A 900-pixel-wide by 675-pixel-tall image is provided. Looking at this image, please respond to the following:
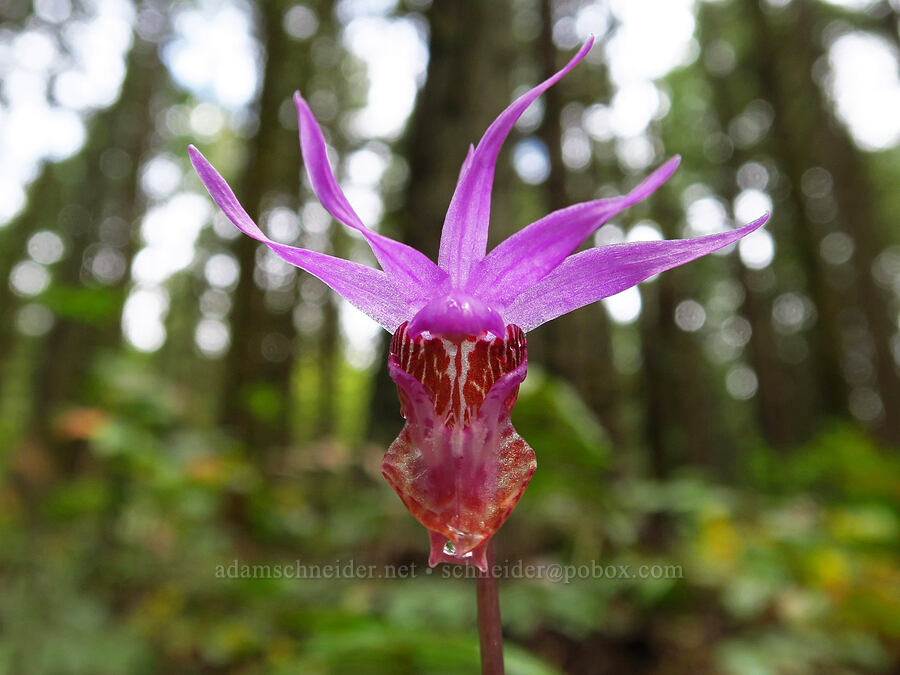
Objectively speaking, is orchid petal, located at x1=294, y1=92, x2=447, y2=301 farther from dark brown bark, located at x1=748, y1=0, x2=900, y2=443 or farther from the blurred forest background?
dark brown bark, located at x1=748, y1=0, x2=900, y2=443

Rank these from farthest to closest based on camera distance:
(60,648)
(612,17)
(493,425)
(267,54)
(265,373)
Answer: (267,54)
(612,17)
(265,373)
(60,648)
(493,425)

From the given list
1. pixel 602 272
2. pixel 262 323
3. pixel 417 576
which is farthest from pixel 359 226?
pixel 262 323

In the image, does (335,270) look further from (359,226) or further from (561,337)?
(561,337)

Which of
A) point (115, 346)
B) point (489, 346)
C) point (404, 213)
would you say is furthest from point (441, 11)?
point (115, 346)

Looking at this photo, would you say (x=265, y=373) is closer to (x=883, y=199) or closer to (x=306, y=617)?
(x=306, y=617)

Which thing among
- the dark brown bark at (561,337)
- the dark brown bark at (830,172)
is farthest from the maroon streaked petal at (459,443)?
the dark brown bark at (830,172)

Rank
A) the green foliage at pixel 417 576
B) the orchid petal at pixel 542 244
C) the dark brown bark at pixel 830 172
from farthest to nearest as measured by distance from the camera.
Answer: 1. the dark brown bark at pixel 830 172
2. the green foliage at pixel 417 576
3. the orchid petal at pixel 542 244

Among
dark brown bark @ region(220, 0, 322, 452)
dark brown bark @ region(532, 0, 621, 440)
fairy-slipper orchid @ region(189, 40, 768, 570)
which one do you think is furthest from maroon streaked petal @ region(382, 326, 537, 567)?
dark brown bark @ region(220, 0, 322, 452)

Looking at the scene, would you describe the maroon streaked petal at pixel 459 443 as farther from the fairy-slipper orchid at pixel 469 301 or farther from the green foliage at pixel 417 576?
the green foliage at pixel 417 576

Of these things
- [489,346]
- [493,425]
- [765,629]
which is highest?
[489,346]
